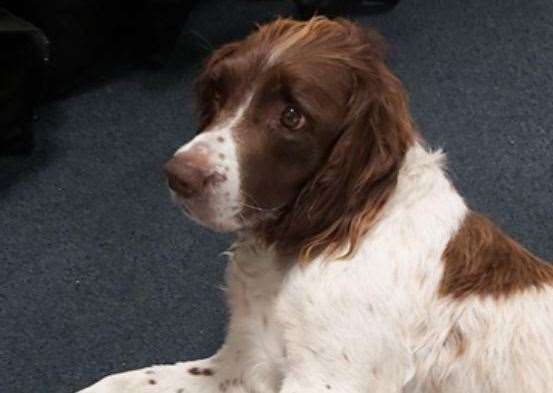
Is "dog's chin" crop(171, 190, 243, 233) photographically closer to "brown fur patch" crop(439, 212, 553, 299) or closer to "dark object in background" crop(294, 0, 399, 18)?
"brown fur patch" crop(439, 212, 553, 299)

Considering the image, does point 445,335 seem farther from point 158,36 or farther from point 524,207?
point 158,36

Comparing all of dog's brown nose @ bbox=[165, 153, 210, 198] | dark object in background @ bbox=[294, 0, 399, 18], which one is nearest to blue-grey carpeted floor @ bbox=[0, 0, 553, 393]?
dark object in background @ bbox=[294, 0, 399, 18]

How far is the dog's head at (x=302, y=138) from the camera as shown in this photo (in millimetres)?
1537

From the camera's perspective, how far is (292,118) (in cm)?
154

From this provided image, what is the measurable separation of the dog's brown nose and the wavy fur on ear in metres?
0.20

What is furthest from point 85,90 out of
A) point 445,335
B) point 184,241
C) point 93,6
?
point 445,335

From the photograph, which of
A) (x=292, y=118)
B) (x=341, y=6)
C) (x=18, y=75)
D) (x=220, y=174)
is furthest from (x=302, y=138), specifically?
(x=341, y=6)

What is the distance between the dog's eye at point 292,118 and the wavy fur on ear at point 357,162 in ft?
0.27

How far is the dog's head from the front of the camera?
1.54 metres

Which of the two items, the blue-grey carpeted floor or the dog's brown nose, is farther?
the blue-grey carpeted floor

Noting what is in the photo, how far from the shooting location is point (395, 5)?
377 cm

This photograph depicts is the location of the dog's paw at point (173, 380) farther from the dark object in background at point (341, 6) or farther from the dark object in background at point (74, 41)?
the dark object in background at point (341, 6)

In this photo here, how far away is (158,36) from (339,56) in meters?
1.89

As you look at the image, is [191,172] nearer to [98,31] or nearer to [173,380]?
[173,380]
